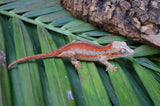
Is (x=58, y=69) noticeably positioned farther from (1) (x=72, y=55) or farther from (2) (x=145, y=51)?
(2) (x=145, y=51)

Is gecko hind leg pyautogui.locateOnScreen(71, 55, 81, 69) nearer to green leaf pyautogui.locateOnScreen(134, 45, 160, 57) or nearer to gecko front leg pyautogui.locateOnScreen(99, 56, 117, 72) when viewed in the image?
gecko front leg pyautogui.locateOnScreen(99, 56, 117, 72)

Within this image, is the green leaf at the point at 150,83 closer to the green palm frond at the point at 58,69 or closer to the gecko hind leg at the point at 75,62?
the green palm frond at the point at 58,69

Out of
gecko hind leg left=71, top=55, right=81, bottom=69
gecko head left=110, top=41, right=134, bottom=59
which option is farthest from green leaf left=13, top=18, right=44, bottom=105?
gecko head left=110, top=41, right=134, bottom=59

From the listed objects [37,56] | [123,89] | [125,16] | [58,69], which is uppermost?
[125,16]

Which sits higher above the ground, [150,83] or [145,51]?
[145,51]

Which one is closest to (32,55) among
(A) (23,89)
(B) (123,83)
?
(A) (23,89)

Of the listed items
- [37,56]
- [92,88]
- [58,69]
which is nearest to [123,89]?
[92,88]

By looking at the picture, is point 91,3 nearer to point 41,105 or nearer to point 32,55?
point 32,55
